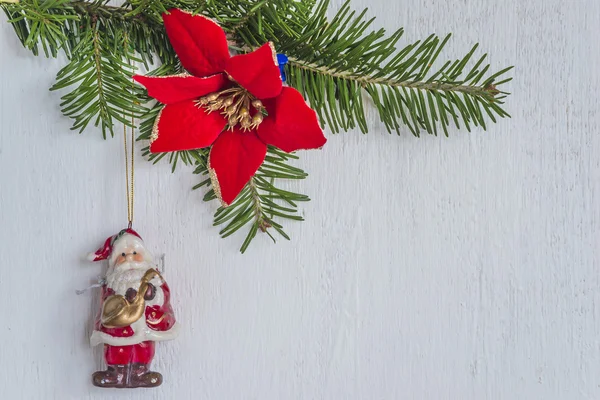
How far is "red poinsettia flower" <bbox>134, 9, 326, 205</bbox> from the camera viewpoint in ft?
1.76

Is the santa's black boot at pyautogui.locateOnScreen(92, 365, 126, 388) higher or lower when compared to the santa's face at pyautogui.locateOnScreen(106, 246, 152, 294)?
lower

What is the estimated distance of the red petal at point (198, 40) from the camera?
541 millimetres

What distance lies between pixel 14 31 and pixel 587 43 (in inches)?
20.2

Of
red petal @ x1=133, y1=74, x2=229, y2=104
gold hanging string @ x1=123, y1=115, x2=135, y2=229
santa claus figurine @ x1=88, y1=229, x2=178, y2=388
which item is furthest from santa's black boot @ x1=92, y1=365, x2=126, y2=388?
red petal @ x1=133, y1=74, x2=229, y2=104

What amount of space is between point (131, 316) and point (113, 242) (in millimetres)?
71

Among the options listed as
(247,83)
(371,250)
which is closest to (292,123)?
(247,83)

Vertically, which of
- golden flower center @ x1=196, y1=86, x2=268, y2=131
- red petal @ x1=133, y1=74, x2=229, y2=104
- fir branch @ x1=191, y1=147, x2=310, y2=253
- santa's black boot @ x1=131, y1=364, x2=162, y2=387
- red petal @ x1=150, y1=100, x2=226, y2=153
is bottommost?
santa's black boot @ x1=131, y1=364, x2=162, y2=387

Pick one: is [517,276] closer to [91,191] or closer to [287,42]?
[287,42]

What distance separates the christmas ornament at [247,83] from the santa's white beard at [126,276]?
0.09 meters

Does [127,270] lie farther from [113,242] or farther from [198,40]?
[198,40]

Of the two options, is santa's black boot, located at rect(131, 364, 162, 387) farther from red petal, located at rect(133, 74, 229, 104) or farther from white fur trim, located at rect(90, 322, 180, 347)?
red petal, located at rect(133, 74, 229, 104)

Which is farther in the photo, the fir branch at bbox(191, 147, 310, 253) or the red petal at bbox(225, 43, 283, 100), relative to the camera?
the fir branch at bbox(191, 147, 310, 253)

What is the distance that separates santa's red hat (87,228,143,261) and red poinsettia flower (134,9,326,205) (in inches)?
3.4

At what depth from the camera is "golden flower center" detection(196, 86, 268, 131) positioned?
562mm
